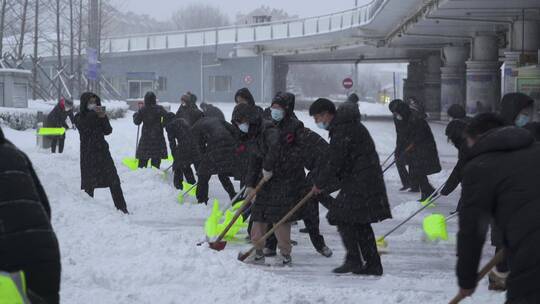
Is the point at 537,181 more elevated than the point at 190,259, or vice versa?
the point at 537,181

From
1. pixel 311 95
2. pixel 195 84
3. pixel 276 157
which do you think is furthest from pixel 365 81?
pixel 276 157

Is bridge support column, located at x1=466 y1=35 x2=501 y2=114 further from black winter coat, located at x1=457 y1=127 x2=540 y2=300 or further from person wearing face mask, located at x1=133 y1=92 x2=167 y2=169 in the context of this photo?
black winter coat, located at x1=457 y1=127 x2=540 y2=300

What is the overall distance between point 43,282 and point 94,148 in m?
7.58

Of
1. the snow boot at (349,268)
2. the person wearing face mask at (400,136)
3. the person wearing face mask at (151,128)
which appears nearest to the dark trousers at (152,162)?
the person wearing face mask at (151,128)

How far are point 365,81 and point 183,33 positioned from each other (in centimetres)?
8756

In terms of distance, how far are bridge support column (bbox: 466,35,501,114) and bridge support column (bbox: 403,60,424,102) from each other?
63.0 feet

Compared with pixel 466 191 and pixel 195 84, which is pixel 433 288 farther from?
pixel 195 84

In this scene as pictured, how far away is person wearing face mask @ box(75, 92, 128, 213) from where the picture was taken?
10672 mm

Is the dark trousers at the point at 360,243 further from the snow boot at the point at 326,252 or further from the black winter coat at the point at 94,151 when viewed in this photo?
the black winter coat at the point at 94,151

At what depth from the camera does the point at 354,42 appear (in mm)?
44750

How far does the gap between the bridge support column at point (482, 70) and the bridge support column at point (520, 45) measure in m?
6.42

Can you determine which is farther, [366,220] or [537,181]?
[366,220]

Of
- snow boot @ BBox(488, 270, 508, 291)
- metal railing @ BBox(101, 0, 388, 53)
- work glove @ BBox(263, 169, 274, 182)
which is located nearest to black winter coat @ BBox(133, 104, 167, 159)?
work glove @ BBox(263, 169, 274, 182)

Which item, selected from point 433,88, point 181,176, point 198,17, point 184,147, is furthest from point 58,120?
point 198,17
